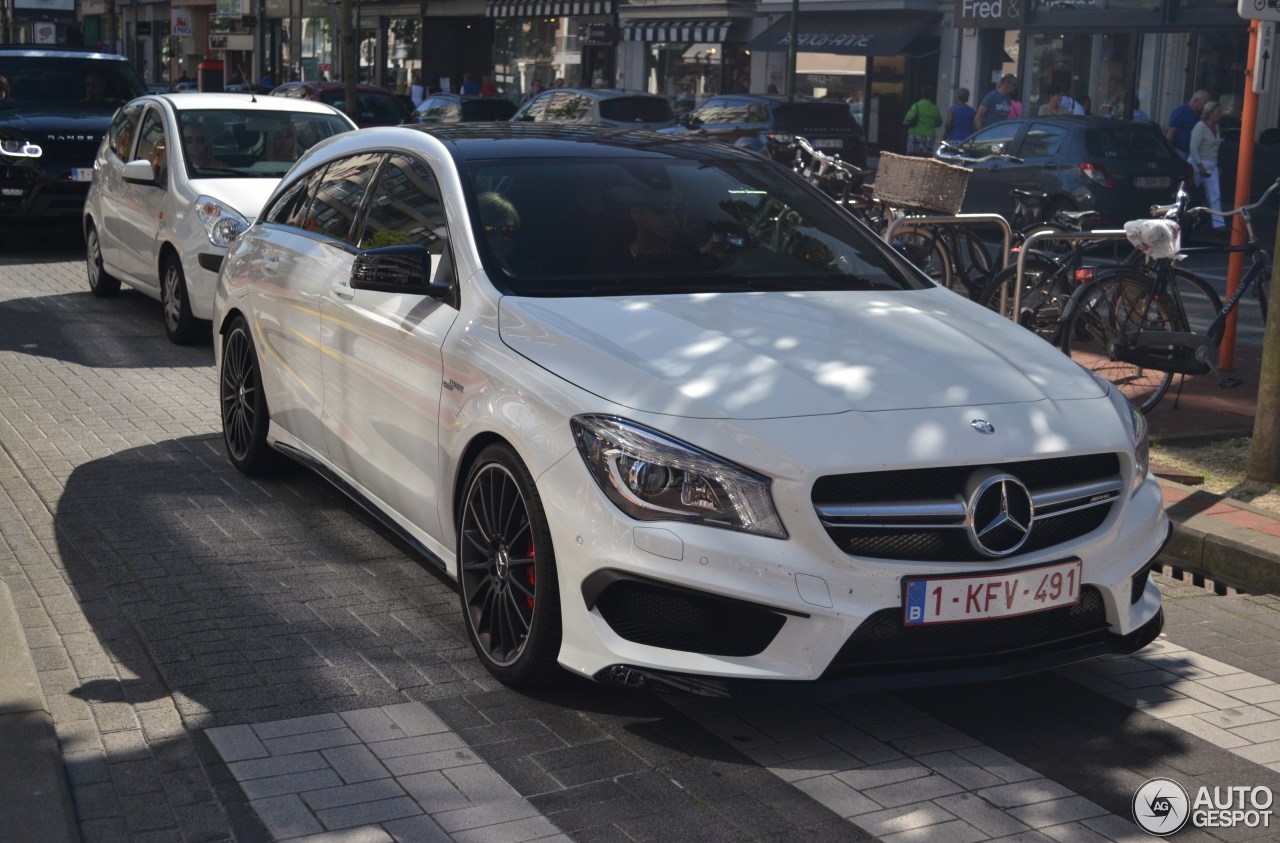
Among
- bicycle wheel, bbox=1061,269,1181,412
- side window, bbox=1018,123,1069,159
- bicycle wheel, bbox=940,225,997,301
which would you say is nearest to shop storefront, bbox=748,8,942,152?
side window, bbox=1018,123,1069,159

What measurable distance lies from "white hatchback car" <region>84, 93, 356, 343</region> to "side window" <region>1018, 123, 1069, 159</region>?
34.1ft

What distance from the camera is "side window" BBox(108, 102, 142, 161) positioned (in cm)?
1273

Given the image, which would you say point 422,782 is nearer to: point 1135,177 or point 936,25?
point 1135,177

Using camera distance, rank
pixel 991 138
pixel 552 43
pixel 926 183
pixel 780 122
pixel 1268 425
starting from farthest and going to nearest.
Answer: pixel 552 43
pixel 780 122
pixel 991 138
pixel 926 183
pixel 1268 425

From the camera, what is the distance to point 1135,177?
19891 millimetres

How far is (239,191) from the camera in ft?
37.2

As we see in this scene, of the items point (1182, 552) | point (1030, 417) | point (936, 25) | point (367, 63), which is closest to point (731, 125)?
point (936, 25)

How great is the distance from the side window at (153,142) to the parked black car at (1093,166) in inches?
392

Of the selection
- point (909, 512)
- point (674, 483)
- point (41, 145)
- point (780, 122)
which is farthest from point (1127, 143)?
point (674, 483)

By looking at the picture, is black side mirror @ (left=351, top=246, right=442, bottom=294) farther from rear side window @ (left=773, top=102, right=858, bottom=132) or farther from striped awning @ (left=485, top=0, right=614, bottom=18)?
striped awning @ (left=485, top=0, right=614, bottom=18)

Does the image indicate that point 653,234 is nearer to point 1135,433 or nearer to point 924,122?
point 1135,433

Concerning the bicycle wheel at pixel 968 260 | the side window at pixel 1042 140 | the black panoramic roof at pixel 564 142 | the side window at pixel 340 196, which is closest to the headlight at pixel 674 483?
the black panoramic roof at pixel 564 142

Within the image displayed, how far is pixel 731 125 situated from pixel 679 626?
20887mm

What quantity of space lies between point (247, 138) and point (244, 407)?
5210 millimetres
